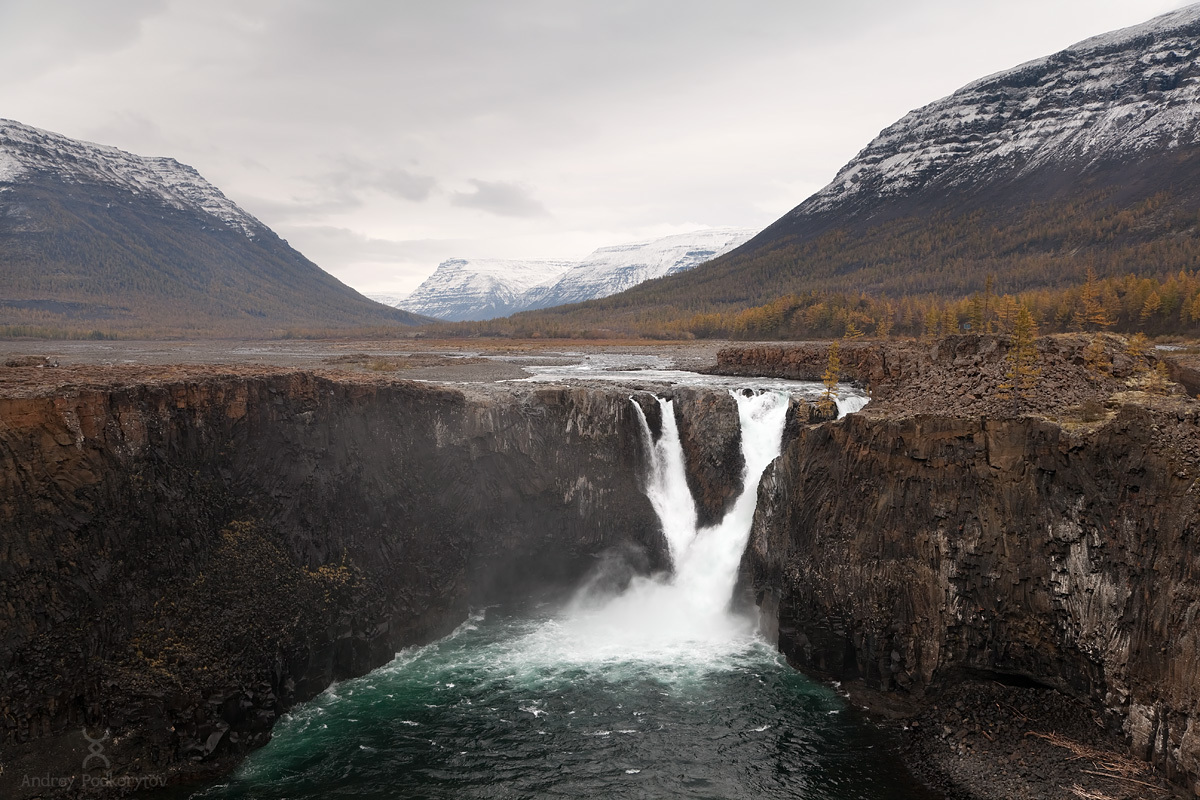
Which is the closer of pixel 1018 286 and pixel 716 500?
pixel 716 500

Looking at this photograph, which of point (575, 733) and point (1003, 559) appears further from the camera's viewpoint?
point (1003, 559)

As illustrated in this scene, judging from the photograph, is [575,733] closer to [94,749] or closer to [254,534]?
[254,534]

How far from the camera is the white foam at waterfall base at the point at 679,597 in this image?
34219mm

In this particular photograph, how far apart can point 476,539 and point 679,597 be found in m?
12.3

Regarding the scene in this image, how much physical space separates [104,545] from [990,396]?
37450 mm

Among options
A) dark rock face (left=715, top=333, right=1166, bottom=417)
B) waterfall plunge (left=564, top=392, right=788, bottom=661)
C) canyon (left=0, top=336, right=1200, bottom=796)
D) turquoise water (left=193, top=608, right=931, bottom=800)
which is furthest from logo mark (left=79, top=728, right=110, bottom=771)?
dark rock face (left=715, top=333, right=1166, bottom=417)

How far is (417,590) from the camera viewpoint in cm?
3591

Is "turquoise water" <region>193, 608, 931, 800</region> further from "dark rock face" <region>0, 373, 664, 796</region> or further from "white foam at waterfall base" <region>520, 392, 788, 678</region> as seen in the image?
"dark rock face" <region>0, 373, 664, 796</region>

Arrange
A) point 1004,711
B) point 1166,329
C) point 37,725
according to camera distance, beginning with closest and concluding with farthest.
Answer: point 37,725 < point 1004,711 < point 1166,329

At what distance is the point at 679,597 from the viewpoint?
3900 cm

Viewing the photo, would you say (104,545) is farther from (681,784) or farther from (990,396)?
(990,396)

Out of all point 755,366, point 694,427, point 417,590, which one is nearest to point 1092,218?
point 755,366

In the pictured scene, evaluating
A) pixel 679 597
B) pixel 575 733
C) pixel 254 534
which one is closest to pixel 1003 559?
pixel 679 597

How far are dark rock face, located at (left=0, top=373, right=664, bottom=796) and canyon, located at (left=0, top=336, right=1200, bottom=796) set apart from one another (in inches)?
4.0
